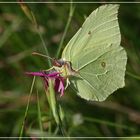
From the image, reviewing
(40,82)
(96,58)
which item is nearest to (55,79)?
(96,58)

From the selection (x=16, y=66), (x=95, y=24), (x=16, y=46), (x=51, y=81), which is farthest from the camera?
(x=16, y=66)

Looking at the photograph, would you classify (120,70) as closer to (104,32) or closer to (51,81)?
(104,32)

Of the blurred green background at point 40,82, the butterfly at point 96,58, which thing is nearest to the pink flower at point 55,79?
the butterfly at point 96,58

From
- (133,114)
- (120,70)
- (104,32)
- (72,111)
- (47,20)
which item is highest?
(47,20)

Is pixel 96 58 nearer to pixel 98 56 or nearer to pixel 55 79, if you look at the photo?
pixel 98 56

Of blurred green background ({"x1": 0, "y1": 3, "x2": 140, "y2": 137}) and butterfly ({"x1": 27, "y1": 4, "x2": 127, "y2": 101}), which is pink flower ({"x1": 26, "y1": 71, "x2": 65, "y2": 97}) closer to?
butterfly ({"x1": 27, "y1": 4, "x2": 127, "y2": 101})

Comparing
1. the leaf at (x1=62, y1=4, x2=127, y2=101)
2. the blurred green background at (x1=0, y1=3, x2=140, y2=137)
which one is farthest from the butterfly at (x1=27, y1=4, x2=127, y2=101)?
the blurred green background at (x1=0, y1=3, x2=140, y2=137)

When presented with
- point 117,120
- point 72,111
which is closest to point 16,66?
point 72,111
